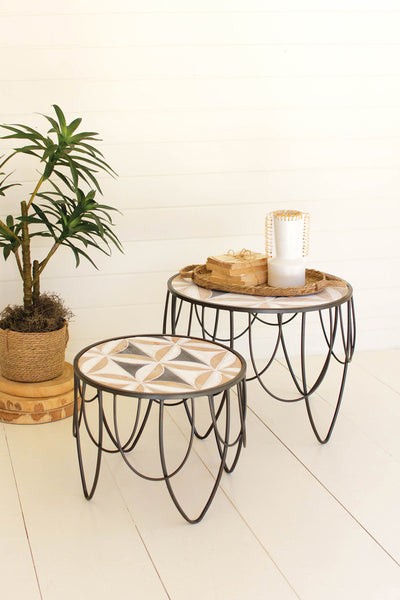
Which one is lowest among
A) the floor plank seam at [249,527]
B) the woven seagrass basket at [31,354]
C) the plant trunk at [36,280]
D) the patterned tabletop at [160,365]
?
the floor plank seam at [249,527]

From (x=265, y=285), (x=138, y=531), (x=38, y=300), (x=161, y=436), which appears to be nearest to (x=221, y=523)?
(x=138, y=531)

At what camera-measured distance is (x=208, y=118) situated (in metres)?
3.54

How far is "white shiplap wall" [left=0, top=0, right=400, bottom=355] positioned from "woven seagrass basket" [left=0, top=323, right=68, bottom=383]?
1.53ft

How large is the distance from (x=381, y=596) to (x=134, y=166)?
6.80 feet

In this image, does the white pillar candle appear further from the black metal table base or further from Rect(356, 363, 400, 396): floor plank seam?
Rect(356, 363, 400, 396): floor plank seam

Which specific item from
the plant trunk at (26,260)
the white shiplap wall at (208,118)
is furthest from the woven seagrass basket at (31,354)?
the white shiplap wall at (208,118)

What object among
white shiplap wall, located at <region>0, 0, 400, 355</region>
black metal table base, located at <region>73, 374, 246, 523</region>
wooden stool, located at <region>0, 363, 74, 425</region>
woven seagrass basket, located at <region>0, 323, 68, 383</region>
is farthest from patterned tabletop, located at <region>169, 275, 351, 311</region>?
white shiplap wall, located at <region>0, 0, 400, 355</region>

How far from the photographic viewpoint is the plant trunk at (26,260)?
3.00 meters

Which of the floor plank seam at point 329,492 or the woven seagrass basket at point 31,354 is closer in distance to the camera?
the floor plank seam at point 329,492

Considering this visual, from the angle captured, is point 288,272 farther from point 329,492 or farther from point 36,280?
point 36,280

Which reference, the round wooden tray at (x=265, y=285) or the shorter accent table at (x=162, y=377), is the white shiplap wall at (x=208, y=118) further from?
the shorter accent table at (x=162, y=377)

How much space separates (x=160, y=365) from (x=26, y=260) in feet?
2.85

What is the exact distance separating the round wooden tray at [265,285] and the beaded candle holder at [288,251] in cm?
4

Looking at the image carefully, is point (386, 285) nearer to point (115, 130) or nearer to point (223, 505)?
point (115, 130)
